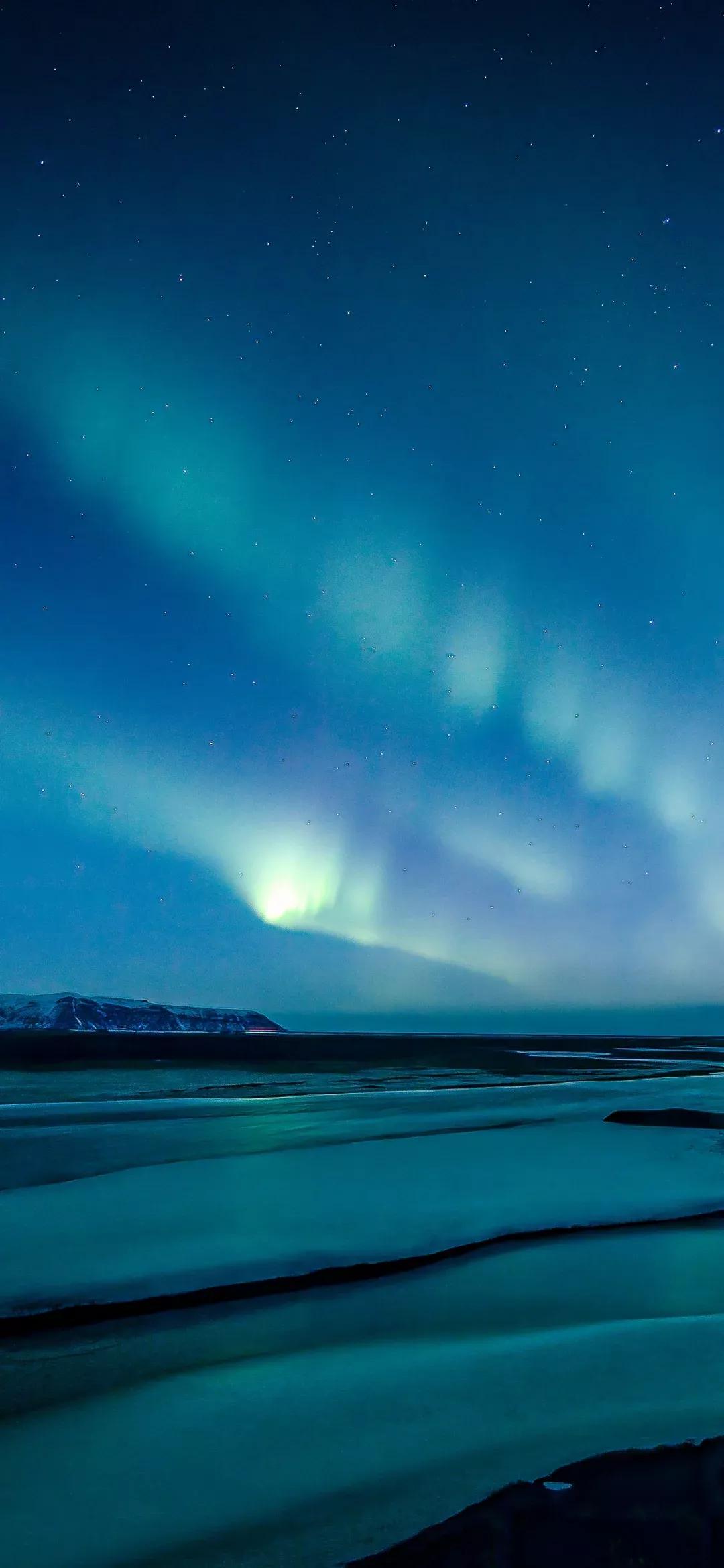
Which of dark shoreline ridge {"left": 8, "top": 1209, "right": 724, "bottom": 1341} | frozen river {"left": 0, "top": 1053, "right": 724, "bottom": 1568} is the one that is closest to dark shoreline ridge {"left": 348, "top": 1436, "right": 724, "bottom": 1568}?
frozen river {"left": 0, "top": 1053, "right": 724, "bottom": 1568}

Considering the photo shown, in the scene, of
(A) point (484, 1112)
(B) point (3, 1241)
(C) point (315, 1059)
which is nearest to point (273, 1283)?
(B) point (3, 1241)

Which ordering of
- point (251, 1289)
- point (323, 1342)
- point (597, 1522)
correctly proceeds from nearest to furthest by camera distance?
point (597, 1522) → point (323, 1342) → point (251, 1289)

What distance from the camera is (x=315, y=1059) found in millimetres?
33094

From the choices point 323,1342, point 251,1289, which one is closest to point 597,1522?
point 323,1342

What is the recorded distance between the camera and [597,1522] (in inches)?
66.1

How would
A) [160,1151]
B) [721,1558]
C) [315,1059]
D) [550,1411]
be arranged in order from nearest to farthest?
[721,1558]
[550,1411]
[160,1151]
[315,1059]

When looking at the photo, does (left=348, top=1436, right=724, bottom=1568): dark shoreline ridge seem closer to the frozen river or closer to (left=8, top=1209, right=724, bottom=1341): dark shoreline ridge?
the frozen river

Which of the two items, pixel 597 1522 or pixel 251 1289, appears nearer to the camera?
pixel 597 1522

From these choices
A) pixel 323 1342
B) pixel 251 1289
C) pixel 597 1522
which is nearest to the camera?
pixel 597 1522

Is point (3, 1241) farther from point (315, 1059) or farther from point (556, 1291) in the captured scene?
point (315, 1059)

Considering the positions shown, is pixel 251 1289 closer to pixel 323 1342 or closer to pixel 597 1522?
pixel 323 1342

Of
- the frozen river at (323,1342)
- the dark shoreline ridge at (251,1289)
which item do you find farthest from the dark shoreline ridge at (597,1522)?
the dark shoreline ridge at (251,1289)

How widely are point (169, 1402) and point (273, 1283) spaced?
105 centimetres

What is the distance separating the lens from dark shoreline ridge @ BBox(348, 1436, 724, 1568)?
1.55 meters
